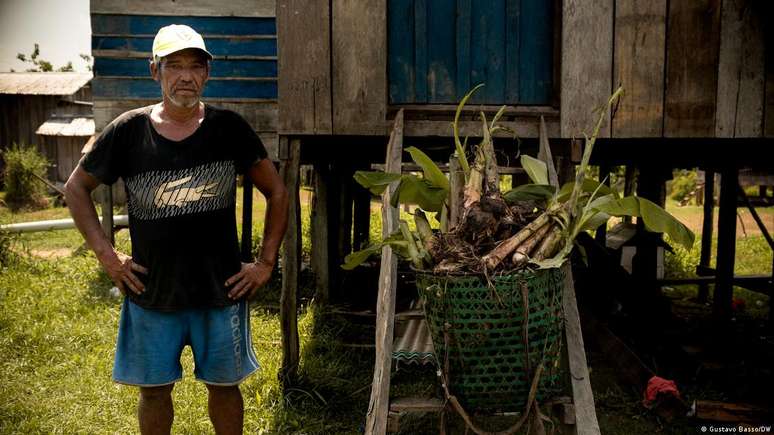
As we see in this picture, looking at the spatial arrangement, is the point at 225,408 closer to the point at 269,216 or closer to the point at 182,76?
the point at 269,216

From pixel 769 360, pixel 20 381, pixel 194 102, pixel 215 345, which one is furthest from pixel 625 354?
pixel 20 381

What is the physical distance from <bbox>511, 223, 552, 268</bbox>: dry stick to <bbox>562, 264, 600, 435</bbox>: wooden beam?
199 mm

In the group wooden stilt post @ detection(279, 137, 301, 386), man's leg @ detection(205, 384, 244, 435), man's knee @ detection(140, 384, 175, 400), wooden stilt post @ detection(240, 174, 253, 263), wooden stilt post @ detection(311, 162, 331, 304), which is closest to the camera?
man's knee @ detection(140, 384, 175, 400)

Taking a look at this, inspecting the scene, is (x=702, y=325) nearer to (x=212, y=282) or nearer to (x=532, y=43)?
(x=532, y=43)

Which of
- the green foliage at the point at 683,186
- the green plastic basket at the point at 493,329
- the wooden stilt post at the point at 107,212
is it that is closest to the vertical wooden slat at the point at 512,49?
the green plastic basket at the point at 493,329

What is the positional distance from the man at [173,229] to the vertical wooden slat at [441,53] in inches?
79.6

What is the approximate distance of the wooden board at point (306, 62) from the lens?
16.4 ft

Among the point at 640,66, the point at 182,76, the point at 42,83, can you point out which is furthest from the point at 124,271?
the point at 42,83

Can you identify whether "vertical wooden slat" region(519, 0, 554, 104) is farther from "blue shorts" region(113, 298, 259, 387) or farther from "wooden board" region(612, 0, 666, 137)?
"blue shorts" region(113, 298, 259, 387)

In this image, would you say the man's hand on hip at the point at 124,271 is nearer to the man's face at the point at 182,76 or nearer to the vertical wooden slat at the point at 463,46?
the man's face at the point at 182,76

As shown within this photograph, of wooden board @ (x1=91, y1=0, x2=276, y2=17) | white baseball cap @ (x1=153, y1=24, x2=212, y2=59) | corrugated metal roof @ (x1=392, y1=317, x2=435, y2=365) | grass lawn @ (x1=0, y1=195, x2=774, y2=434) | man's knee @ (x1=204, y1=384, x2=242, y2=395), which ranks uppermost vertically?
wooden board @ (x1=91, y1=0, x2=276, y2=17)

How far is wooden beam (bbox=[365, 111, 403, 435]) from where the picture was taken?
3299 mm

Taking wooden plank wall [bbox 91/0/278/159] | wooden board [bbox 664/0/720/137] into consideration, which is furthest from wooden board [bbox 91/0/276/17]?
wooden board [bbox 664/0/720/137]

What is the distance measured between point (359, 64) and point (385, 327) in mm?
2128
